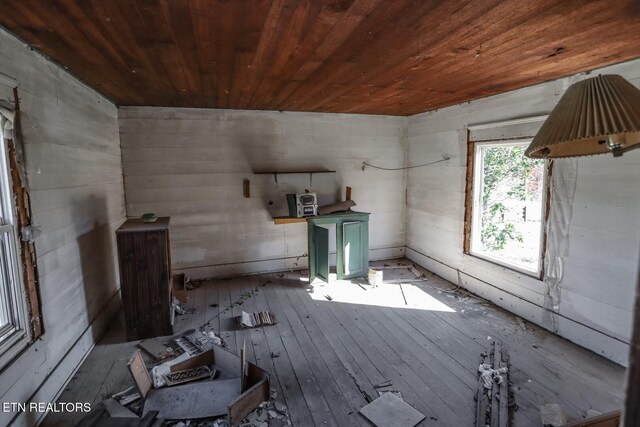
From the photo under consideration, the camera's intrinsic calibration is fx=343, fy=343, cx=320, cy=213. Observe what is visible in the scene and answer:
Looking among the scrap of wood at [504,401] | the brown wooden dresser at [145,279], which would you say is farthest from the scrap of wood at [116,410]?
the scrap of wood at [504,401]

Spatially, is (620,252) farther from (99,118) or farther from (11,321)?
(99,118)

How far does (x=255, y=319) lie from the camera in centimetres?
376

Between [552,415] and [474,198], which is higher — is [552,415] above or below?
below

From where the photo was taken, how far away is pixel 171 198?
481 centimetres

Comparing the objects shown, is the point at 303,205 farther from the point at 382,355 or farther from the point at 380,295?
the point at 382,355

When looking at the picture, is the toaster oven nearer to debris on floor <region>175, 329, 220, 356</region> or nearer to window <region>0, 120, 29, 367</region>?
debris on floor <region>175, 329, 220, 356</region>

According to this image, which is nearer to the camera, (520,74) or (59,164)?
(59,164)

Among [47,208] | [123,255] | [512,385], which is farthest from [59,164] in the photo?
[512,385]

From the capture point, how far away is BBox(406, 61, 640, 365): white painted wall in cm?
285

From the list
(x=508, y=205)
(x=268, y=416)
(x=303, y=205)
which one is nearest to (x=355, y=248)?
(x=303, y=205)

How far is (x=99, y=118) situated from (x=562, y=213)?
492cm

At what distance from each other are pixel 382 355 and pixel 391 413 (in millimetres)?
737

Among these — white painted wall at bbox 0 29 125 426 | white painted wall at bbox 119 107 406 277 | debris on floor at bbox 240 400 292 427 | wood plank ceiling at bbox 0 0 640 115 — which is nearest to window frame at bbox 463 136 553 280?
wood plank ceiling at bbox 0 0 640 115

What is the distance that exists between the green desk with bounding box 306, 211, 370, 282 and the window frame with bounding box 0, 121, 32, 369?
3.14m
